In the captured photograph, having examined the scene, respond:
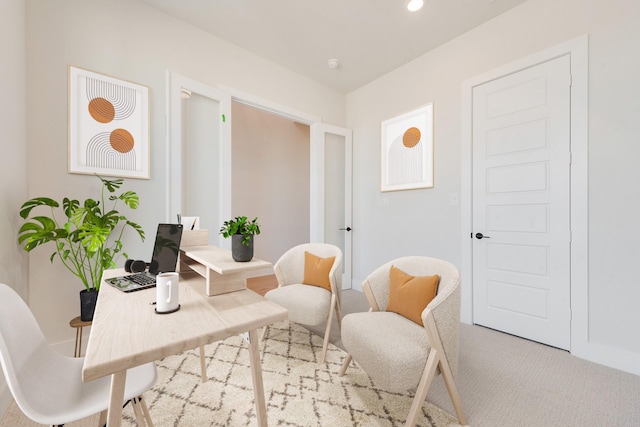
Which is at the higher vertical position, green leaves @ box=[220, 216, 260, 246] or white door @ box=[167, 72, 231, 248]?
white door @ box=[167, 72, 231, 248]

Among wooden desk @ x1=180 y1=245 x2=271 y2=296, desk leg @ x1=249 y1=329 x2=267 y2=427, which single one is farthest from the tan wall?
desk leg @ x1=249 y1=329 x2=267 y2=427

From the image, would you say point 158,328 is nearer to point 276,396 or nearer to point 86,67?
point 276,396

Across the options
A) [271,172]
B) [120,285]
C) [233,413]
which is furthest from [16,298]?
[271,172]

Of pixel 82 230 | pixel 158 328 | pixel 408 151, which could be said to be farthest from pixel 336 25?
pixel 158 328

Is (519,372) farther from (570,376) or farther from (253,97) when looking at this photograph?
(253,97)

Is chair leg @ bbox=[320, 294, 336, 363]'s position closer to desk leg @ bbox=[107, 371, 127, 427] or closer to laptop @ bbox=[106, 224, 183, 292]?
laptop @ bbox=[106, 224, 183, 292]

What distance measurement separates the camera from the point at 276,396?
1563 mm

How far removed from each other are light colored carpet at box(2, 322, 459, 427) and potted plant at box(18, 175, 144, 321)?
84 cm

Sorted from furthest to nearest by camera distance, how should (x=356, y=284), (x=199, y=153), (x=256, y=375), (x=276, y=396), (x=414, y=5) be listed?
1. (x=356, y=284)
2. (x=199, y=153)
3. (x=414, y=5)
4. (x=276, y=396)
5. (x=256, y=375)

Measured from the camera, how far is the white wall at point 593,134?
1.87 meters

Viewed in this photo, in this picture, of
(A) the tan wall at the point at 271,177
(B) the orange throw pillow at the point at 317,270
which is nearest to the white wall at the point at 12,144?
(B) the orange throw pillow at the point at 317,270

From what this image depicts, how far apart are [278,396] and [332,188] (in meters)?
2.80

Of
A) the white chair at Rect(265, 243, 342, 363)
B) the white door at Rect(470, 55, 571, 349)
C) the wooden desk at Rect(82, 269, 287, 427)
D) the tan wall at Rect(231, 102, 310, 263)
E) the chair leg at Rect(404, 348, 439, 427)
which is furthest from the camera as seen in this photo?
the tan wall at Rect(231, 102, 310, 263)

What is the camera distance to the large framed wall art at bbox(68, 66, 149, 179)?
6.77 ft
